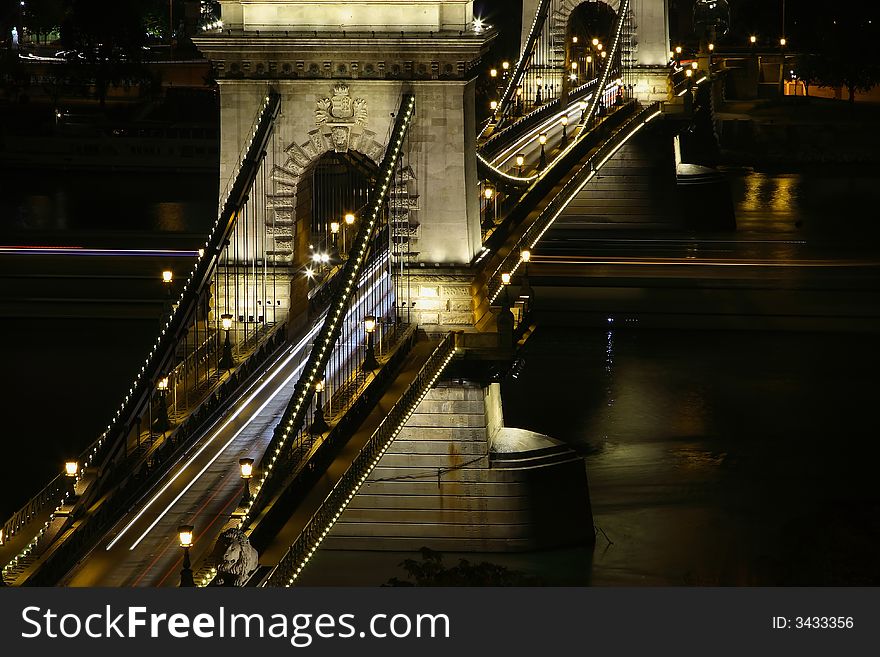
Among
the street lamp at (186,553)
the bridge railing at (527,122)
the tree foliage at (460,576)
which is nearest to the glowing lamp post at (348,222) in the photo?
the tree foliage at (460,576)

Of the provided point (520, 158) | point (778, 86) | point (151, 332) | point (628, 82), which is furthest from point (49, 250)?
point (778, 86)

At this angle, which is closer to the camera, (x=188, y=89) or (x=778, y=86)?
(x=188, y=89)

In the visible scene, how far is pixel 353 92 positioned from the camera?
38.2m

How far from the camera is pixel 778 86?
11944 cm

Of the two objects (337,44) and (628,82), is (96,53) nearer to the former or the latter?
(628,82)

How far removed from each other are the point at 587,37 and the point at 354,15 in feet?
185

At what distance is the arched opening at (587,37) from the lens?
8519cm

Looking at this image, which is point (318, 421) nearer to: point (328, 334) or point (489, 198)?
point (328, 334)

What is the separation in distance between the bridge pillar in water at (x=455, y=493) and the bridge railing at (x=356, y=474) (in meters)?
1.65

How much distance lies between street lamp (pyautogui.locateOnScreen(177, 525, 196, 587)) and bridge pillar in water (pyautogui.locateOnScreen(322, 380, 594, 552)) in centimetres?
1184

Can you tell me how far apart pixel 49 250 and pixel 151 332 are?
7.56 metres

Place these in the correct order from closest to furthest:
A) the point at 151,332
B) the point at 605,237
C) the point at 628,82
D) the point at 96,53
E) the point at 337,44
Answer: the point at 337,44 → the point at 151,332 → the point at 605,237 → the point at 628,82 → the point at 96,53

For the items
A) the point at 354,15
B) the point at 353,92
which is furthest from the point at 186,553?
the point at 354,15

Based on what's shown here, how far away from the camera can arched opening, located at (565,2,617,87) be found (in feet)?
279
